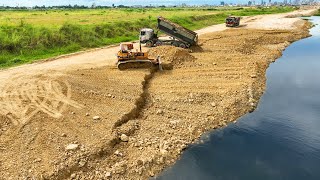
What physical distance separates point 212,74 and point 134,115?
380 inches

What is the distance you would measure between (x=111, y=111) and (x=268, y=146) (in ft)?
26.0

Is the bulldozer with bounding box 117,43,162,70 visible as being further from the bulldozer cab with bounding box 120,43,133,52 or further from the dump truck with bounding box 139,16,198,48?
the dump truck with bounding box 139,16,198,48

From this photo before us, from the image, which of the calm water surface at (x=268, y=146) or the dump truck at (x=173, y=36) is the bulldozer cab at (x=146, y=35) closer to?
the dump truck at (x=173, y=36)

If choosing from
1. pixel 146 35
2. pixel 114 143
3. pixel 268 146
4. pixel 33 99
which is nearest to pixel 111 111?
pixel 114 143

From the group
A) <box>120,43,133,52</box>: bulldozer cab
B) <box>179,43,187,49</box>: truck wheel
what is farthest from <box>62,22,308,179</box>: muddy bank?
<box>120,43,133,52</box>: bulldozer cab

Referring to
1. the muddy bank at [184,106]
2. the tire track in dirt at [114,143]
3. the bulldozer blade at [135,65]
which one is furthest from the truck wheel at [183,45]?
the tire track in dirt at [114,143]

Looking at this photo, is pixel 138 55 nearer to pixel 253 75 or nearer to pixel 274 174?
pixel 253 75

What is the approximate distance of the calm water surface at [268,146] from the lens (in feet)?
46.8

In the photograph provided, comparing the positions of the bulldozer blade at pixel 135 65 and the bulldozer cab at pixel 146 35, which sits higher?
the bulldozer cab at pixel 146 35

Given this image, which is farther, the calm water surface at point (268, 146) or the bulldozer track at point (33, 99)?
the bulldozer track at point (33, 99)

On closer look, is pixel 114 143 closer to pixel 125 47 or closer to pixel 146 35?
pixel 125 47

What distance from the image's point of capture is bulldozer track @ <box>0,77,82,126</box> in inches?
662

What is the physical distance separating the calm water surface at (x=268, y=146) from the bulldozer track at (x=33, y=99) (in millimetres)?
6954

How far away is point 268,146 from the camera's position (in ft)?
54.6
